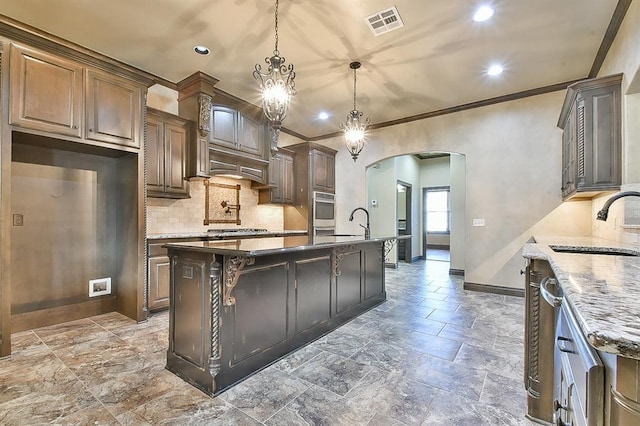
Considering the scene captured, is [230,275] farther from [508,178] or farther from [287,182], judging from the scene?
[508,178]

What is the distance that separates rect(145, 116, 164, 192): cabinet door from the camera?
151 inches

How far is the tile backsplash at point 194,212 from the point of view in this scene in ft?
13.7

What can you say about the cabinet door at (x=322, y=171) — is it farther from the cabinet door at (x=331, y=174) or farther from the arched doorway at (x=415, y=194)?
the arched doorway at (x=415, y=194)

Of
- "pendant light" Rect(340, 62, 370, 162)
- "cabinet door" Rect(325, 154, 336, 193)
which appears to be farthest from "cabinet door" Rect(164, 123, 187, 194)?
"cabinet door" Rect(325, 154, 336, 193)

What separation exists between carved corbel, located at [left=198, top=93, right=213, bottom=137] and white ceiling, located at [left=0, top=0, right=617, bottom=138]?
343 mm

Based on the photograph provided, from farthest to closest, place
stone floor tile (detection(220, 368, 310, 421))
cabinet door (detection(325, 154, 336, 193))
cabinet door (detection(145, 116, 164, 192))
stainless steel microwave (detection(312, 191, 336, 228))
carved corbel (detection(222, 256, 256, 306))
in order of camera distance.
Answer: cabinet door (detection(325, 154, 336, 193)), stainless steel microwave (detection(312, 191, 336, 228)), cabinet door (detection(145, 116, 164, 192)), carved corbel (detection(222, 256, 256, 306)), stone floor tile (detection(220, 368, 310, 421))

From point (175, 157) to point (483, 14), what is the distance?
3.98 m

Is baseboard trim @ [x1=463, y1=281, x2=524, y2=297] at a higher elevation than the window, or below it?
below

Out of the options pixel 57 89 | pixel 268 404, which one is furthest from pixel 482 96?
pixel 57 89

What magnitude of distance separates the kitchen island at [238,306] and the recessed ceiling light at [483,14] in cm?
257

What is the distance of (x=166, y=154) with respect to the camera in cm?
402

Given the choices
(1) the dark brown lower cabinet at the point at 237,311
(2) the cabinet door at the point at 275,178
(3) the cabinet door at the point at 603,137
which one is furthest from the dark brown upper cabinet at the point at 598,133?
(2) the cabinet door at the point at 275,178

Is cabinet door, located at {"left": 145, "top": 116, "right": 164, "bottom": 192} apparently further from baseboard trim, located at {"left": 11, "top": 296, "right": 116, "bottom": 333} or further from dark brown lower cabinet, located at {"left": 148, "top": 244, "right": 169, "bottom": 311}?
baseboard trim, located at {"left": 11, "top": 296, "right": 116, "bottom": 333}

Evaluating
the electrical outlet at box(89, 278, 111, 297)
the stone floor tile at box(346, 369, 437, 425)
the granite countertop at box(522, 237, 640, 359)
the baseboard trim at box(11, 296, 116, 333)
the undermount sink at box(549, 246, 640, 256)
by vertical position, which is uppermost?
the granite countertop at box(522, 237, 640, 359)
